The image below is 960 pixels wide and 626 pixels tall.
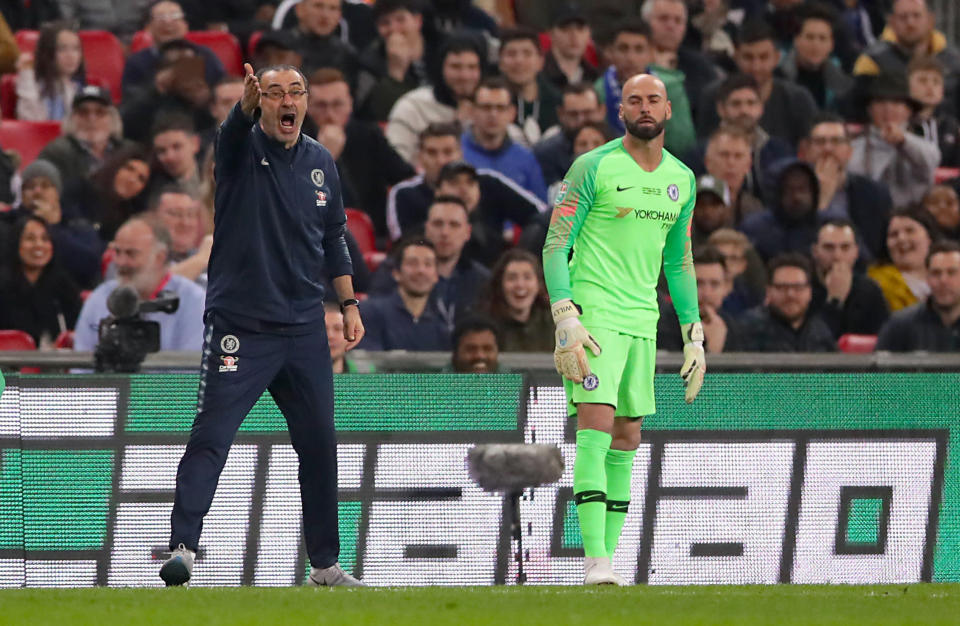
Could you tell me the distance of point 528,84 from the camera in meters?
13.5

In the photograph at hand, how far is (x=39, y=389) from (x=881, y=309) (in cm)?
632

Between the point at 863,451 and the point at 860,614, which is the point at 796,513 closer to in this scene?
the point at 863,451

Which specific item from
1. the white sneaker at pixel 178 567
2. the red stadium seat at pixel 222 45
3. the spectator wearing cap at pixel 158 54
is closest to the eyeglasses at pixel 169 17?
the spectator wearing cap at pixel 158 54

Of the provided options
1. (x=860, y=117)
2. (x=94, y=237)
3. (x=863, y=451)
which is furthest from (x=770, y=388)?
(x=860, y=117)

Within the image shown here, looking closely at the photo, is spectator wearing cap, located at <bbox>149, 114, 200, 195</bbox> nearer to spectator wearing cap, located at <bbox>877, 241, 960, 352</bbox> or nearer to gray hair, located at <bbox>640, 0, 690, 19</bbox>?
gray hair, located at <bbox>640, 0, 690, 19</bbox>

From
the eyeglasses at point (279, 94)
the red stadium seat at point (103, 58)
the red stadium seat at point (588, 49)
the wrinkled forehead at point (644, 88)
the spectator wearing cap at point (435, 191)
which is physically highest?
the red stadium seat at point (588, 49)

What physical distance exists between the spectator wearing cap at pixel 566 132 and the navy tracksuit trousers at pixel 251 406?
19.7 ft

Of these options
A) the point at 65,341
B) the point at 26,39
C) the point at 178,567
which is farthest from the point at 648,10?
the point at 178,567

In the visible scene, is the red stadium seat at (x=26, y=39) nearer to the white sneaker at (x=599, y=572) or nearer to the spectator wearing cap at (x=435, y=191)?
the spectator wearing cap at (x=435, y=191)

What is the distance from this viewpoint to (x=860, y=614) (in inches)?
228

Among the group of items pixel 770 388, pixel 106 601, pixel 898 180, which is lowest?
pixel 106 601

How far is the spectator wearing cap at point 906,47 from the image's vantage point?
1527 centimetres

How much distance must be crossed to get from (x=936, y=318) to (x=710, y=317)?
60.4 inches

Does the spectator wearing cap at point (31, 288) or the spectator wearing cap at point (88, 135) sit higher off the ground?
the spectator wearing cap at point (88, 135)
